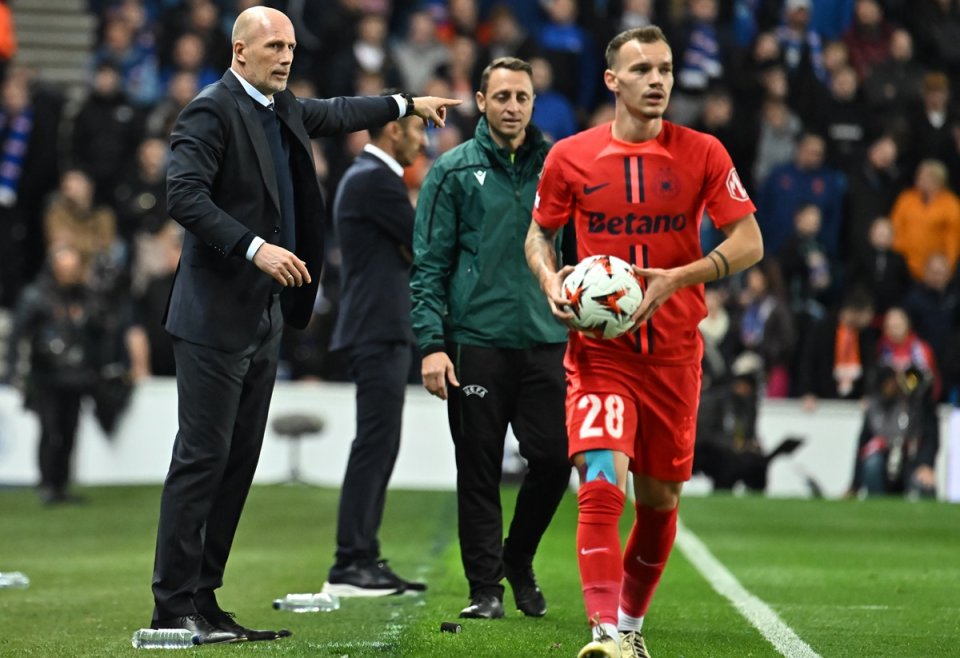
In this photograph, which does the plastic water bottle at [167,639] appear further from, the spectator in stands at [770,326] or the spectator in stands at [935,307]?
the spectator in stands at [935,307]

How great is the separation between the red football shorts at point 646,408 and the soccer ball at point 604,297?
0.23m

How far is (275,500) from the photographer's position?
16547mm

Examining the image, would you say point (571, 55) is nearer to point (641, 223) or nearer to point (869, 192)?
point (869, 192)

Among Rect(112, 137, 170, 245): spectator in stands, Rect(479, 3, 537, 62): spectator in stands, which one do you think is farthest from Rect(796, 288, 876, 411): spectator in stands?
Rect(112, 137, 170, 245): spectator in stands

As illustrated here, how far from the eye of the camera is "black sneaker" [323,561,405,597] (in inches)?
354

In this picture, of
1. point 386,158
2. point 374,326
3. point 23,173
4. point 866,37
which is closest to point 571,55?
point 866,37

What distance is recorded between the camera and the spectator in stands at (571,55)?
2062 cm

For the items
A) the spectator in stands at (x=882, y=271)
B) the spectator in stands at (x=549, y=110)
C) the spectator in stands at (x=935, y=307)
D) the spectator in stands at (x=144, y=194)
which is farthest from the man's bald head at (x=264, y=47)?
the spectator in stands at (x=882, y=271)

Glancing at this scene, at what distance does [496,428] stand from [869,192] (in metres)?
13.0

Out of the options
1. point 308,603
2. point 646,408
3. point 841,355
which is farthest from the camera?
point 841,355

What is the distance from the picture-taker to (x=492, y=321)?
7.95 meters

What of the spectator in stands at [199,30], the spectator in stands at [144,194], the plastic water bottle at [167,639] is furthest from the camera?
the spectator in stands at [199,30]

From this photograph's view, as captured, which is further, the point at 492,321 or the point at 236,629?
the point at 492,321

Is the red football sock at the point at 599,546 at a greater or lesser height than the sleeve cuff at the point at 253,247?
lesser
